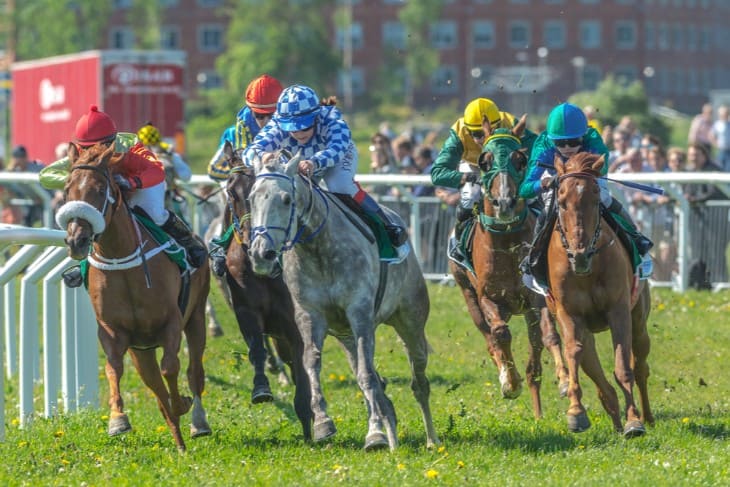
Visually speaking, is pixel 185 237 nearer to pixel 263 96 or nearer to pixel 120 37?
pixel 263 96

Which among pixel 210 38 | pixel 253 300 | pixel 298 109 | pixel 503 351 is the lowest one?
pixel 503 351

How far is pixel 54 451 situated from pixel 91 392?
2.31 meters

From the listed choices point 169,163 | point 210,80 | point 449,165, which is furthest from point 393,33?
point 449,165

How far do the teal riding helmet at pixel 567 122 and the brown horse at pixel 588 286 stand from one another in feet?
1.40

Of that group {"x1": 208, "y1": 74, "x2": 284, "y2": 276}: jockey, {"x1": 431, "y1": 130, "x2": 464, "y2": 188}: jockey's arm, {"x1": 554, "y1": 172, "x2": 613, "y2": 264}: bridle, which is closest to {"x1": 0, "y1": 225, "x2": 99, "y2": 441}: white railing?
{"x1": 208, "y1": 74, "x2": 284, "y2": 276}: jockey

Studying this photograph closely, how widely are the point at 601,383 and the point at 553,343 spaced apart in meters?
1.20

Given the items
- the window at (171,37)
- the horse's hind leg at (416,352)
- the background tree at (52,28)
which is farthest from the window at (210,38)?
the horse's hind leg at (416,352)

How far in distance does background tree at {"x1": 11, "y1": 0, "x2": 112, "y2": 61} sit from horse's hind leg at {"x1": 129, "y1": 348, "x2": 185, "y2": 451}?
72.7m

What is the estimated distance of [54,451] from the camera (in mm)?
9078

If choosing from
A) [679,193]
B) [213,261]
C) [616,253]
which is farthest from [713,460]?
[679,193]

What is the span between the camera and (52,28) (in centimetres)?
7994

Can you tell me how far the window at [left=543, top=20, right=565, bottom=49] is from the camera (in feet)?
324

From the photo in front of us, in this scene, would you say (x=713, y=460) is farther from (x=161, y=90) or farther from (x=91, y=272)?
(x=161, y=90)

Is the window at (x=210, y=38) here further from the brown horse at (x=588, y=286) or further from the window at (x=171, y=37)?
the brown horse at (x=588, y=286)
